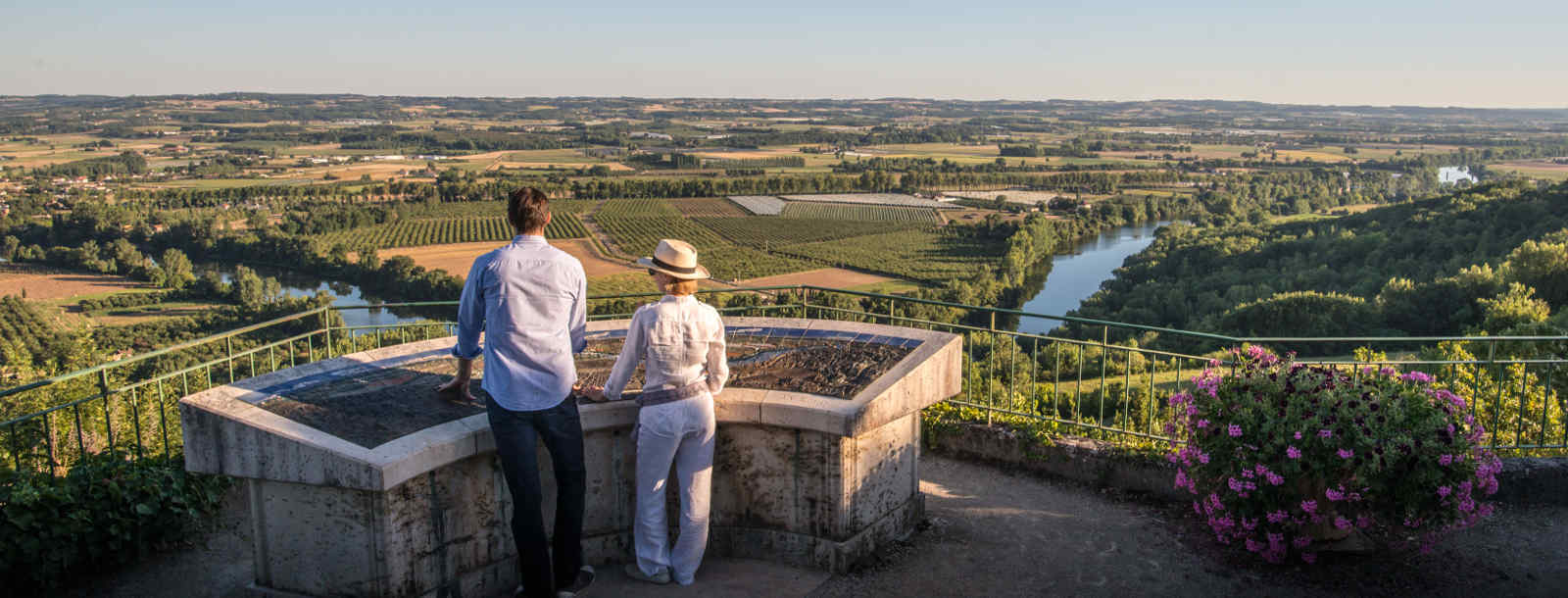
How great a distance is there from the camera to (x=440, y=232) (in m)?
93.7

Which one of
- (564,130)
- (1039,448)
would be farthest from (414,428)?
(564,130)

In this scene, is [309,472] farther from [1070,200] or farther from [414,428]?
[1070,200]

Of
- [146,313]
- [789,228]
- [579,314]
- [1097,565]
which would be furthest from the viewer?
[789,228]

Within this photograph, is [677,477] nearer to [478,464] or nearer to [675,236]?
[478,464]

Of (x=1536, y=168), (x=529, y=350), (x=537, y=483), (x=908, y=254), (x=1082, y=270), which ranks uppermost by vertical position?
(x=529, y=350)

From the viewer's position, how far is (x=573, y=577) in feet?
17.0

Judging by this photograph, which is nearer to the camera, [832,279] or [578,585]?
[578,585]

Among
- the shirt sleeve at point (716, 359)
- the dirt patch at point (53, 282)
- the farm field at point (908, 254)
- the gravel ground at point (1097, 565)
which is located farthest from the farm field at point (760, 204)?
the shirt sleeve at point (716, 359)

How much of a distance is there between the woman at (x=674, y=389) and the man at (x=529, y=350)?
0.32 m

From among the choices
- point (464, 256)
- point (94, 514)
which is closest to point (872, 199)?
point (464, 256)

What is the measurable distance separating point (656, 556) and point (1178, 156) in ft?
611

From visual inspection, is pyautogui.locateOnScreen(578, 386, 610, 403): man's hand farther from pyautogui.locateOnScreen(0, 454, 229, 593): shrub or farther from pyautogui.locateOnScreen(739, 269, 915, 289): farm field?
pyautogui.locateOnScreen(739, 269, 915, 289): farm field

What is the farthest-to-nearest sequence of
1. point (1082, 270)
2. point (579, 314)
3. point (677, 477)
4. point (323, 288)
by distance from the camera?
point (1082, 270) → point (323, 288) → point (677, 477) → point (579, 314)

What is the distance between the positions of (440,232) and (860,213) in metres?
47.3
